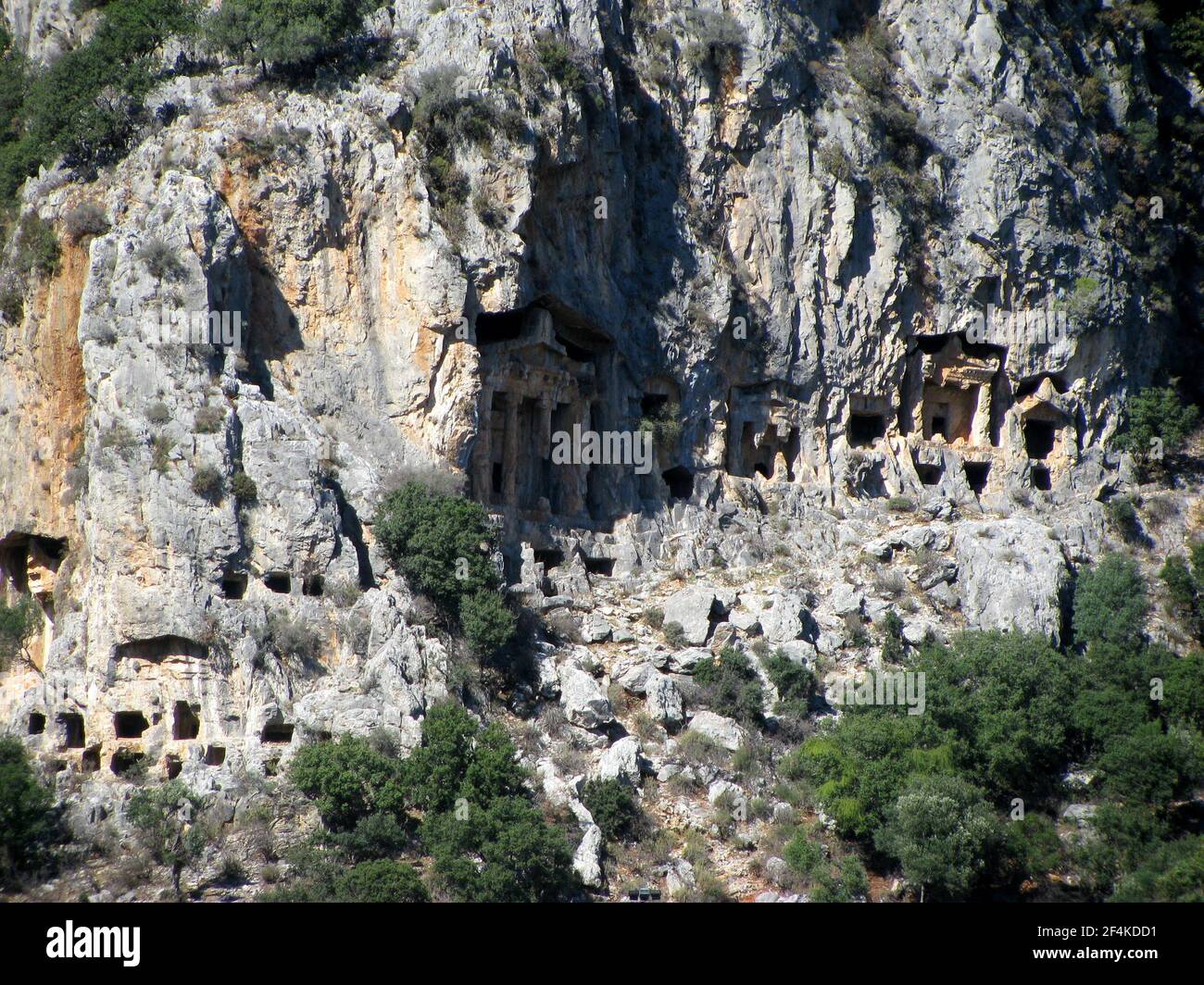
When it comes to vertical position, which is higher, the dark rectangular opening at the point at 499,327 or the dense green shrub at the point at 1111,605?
the dark rectangular opening at the point at 499,327

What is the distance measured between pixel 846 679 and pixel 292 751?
1664cm

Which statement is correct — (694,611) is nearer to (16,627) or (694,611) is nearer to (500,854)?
(500,854)

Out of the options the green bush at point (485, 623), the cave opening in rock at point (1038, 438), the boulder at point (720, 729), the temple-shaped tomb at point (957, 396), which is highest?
the temple-shaped tomb at point (957, 396)

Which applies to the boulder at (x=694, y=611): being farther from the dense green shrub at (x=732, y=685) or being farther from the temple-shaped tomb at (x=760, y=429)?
the temple-shaped tomb at (x=760, y=429)

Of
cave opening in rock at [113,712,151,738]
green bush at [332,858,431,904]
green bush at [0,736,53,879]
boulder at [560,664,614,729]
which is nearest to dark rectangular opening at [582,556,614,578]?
boulder at [560,664,614,729]

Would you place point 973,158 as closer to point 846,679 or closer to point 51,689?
point 846,679

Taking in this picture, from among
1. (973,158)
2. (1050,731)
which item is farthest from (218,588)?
(973,158)

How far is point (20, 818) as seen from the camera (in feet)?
126

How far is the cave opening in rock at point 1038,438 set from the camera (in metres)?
61.8

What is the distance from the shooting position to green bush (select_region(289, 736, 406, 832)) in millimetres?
40125

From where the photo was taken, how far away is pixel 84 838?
3947 centimetres

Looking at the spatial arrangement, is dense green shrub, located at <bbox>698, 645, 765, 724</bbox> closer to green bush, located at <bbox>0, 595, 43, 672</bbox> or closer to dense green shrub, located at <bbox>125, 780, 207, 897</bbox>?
dense green shrub, located at <bbox>125, 780, 207, 897</bbox>

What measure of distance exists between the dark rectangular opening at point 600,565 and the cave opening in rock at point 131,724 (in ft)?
49.7

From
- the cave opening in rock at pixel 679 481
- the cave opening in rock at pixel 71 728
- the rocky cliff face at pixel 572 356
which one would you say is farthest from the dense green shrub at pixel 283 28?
the cave opening in rock at pixel 71 728
